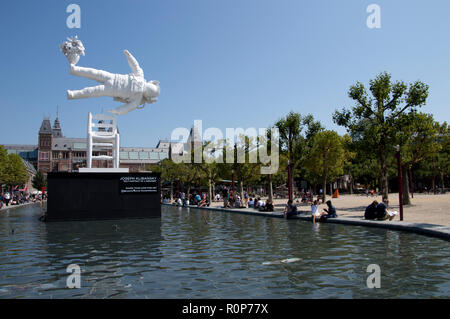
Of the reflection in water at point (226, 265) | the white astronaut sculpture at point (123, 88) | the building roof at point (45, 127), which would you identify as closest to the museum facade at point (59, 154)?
the building roof at point (45, 127)

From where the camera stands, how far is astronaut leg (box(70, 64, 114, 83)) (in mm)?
24578

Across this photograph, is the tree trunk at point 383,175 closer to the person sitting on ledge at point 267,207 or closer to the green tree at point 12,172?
the person sitting on ledge at point 267,207

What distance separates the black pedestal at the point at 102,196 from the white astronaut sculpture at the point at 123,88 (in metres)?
4.69

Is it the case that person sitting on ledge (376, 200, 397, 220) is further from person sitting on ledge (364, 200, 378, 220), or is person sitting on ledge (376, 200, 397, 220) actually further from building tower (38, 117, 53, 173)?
building tower (38, 117, 53, 173)

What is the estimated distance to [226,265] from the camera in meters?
9.98

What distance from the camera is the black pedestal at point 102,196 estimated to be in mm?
24375

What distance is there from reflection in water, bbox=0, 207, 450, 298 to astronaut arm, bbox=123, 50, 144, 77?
1332cm

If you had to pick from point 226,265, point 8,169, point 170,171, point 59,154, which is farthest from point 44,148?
point 226,265

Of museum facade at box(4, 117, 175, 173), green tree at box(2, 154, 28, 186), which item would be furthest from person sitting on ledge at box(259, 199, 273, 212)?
museum facade at box(4, 117, 175, 173)

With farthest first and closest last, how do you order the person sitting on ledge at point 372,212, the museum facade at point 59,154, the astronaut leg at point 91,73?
the museum facade at point 59,154 → the astronaut leg at point 91,73 → the person sitting on ledge at point 372,212

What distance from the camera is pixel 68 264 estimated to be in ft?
33.6

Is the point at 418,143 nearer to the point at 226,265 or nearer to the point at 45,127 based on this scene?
the point at 226,265
